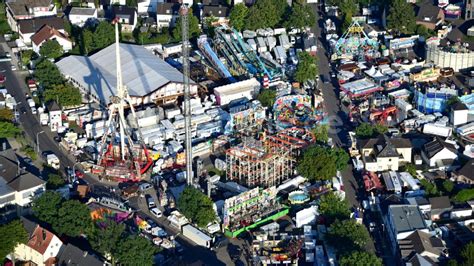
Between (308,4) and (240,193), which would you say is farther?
(308,4)

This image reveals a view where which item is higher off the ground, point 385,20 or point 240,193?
point 385,20

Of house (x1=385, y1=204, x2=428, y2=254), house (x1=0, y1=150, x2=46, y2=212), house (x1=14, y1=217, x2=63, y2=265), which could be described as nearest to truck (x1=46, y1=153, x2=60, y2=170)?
house (x1=0, y1=150, x2=46, y2=212)

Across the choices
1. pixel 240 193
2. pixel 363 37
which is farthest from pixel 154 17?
pixel 240 193

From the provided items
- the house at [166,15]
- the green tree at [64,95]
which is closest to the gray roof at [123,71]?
the green tree at [64,95]

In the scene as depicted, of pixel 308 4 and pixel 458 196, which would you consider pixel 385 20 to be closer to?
pixel 308 4

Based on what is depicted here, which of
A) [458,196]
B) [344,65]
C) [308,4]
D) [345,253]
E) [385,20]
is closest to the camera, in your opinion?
[345,253]

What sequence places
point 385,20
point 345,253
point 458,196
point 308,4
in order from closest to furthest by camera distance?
1. point 345,253
2. point 458,196
3. point 385,20
4. point 308,4

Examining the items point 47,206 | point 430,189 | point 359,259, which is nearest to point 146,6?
point 47,206
